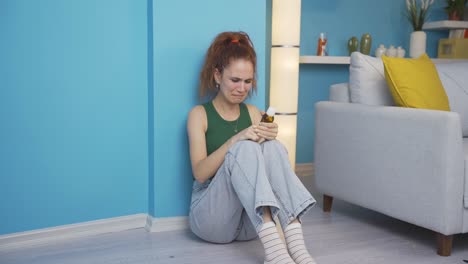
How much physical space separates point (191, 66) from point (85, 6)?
498 mm

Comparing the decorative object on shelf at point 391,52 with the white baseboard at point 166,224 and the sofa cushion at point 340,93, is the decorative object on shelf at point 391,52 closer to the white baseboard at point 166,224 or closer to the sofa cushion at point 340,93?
the sofa cushion at point 340,93

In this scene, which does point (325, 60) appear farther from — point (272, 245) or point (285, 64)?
point (272, 245)

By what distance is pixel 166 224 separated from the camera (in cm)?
231

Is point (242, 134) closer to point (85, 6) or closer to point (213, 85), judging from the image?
point (213, 85)

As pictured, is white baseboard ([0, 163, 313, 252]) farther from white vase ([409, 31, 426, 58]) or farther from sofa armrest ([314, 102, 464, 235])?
white vase ([409, 31, 426, 58])

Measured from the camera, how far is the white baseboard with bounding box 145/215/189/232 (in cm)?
229

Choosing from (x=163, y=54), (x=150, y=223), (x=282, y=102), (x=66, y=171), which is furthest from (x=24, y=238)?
(x=282, y=102)

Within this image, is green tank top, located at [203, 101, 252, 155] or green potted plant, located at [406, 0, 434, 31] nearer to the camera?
green tank top, located at [203, 101, 252, 155]

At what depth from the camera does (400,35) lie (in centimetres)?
407

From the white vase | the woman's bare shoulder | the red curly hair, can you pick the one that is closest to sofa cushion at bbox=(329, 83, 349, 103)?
the red curly hair

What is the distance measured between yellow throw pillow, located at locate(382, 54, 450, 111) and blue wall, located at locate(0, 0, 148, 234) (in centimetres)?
110

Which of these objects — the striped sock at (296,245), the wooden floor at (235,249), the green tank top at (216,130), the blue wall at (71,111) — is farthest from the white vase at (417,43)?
the striped sock at (296,245)

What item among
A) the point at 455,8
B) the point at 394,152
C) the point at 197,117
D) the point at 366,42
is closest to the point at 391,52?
the point at 366,42

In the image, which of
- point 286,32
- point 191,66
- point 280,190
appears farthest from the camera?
point 286,32
